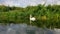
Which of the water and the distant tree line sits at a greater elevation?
the distant tree line

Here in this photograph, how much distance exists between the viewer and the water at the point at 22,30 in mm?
5473

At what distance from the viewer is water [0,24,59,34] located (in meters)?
5.47

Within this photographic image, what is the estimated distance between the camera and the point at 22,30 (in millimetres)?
5707

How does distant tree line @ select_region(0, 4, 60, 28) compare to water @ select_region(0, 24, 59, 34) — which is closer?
water @ select_region(0, 24, 59, 34)

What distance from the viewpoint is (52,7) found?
711cm

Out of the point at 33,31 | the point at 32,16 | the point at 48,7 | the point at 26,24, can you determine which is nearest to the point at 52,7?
the point at 48,7

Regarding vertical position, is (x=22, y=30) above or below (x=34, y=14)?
below

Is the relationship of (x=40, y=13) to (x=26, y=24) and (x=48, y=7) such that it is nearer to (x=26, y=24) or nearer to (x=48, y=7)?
(x=48, y=7)

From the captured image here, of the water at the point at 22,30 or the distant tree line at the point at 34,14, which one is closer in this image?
the water at the point at 22,30

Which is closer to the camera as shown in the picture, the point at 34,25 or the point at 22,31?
the point at 22,31

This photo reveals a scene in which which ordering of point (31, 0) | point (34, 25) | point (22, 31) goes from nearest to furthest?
point (22, 31)
point (34, 25)
point (31, 0)

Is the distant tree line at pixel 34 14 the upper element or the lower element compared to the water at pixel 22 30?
upper

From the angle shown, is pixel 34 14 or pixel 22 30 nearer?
pixel 22 30

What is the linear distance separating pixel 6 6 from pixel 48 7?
1324mm
